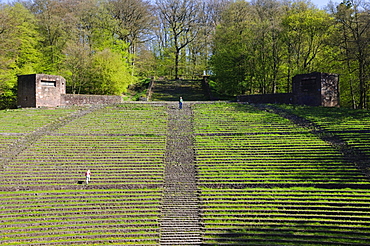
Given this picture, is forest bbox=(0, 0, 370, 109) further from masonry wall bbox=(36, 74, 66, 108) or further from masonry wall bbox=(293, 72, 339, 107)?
masonry wall bbox=(36, 74, 66, 108)

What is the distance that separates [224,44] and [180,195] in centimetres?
2930

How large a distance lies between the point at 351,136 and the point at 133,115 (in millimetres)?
18479

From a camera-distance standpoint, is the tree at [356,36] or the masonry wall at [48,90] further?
the masonry wall at [48,90]

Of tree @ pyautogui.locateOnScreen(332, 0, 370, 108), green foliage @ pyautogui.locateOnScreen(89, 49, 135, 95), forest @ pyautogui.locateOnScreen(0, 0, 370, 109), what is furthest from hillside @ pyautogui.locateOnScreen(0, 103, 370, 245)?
green foliage @ pyautogui.locateOnScreen(89, 49, 135, 95)

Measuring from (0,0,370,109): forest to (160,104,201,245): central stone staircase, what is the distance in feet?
56.7

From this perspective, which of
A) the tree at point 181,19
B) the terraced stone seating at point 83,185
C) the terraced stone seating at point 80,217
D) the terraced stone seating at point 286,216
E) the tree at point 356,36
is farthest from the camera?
the tree at point 181,19

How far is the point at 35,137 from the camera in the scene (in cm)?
2430

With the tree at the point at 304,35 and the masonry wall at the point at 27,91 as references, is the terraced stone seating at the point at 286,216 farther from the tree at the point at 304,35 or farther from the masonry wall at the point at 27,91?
the masonry wall at the point at 27,91

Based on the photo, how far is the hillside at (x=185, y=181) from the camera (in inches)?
573

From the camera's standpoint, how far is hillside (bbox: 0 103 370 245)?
14562 mm

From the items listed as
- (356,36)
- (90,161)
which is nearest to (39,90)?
(90,161)

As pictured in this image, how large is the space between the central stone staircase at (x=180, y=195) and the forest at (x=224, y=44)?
17.3 m

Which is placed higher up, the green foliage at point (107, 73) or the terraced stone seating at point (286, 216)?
the green foliage at point (107, 73)

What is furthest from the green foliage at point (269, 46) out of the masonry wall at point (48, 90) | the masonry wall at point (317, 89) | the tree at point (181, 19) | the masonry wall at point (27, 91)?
the masonry wall at point (27, 91)
